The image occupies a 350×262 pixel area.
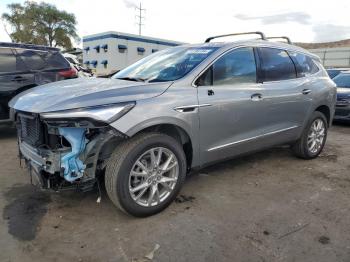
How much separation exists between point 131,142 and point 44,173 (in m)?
0.85

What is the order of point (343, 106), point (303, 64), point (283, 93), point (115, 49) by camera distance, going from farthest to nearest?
point (115, 49) < point (343, 106) < point (303, 64) < point (283, 93)

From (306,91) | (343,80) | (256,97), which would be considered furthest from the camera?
(343,80)

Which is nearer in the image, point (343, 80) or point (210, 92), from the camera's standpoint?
point (210, 92)

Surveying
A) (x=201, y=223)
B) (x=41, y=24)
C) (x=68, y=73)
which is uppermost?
(x=41, y=24)

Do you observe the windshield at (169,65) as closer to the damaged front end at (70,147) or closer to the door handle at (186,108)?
the door handle at (186,108)

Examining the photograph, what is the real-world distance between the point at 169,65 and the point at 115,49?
34.5m

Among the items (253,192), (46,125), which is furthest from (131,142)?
(253,192)

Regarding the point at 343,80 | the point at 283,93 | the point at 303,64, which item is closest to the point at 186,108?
the point at 283,93

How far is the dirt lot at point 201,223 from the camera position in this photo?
112 inches

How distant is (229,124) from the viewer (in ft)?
13.1

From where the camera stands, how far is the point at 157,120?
3291 mm

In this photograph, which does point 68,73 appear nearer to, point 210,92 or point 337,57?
point 210,92

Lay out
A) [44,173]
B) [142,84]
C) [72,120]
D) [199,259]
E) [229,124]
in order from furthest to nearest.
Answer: [229,124], [142,84], [44,173], [72,120], [199,259]

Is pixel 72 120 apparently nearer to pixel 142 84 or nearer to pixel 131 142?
pixel 131 142
